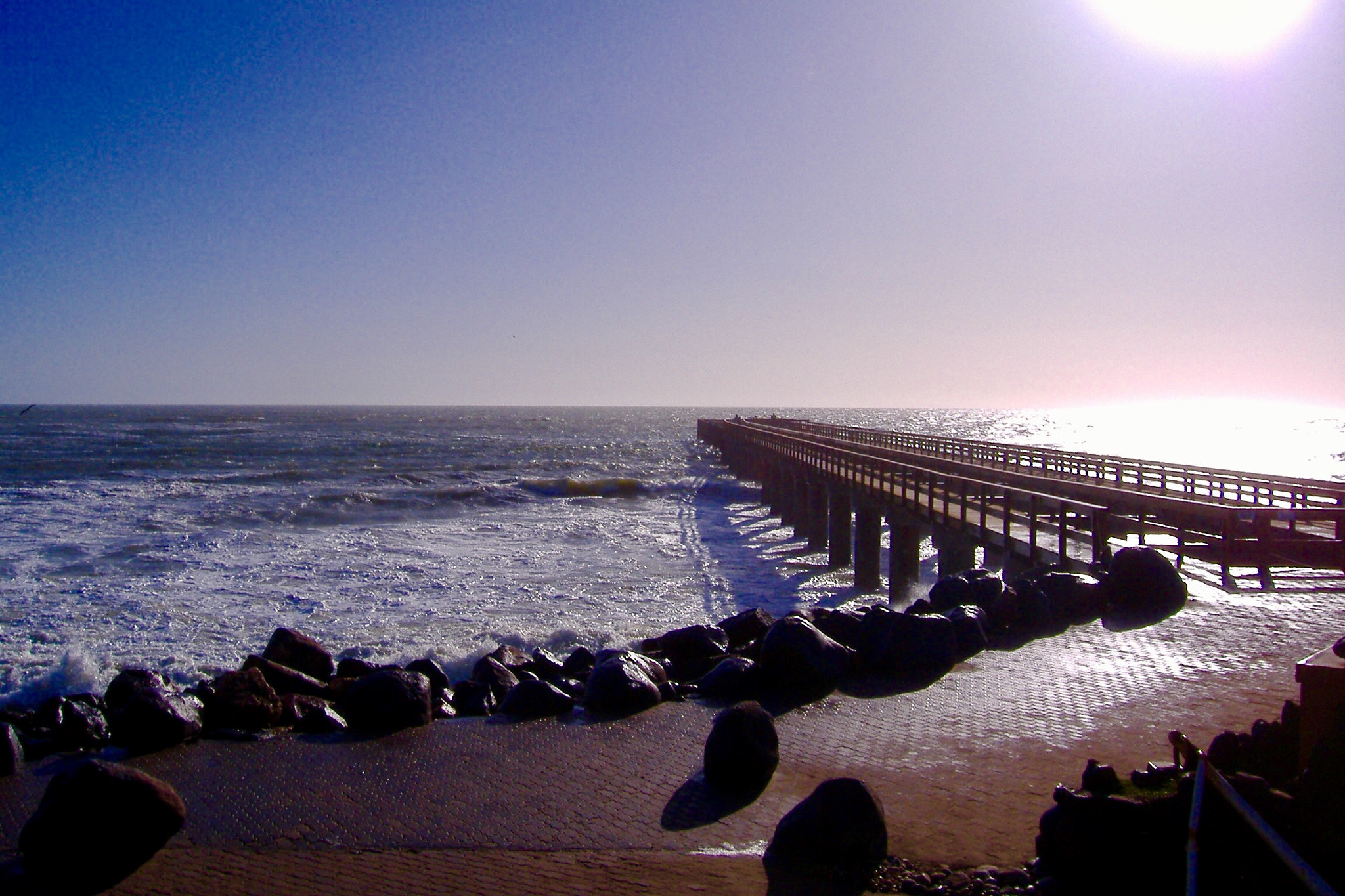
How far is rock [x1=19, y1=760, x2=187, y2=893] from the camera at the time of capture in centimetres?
507

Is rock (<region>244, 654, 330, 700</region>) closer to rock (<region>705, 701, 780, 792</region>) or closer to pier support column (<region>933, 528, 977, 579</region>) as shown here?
rock (<region>705, 701, 780, 792</region>)

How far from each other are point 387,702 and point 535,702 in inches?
45.5

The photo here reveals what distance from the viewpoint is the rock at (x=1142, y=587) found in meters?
10.3

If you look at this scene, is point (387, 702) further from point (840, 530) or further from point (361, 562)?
point (840, 530)

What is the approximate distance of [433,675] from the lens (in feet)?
30.7

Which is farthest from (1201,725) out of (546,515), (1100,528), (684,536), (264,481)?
(264,481)

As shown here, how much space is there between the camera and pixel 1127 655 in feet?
28.6

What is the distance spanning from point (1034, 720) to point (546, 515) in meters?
27.6

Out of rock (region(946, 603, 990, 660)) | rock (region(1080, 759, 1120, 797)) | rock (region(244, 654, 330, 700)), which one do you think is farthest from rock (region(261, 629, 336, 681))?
rock (region(1080, 759, 1120, 797))

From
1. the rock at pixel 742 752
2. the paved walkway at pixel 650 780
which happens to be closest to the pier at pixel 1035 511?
the paved walkway at pixel 650 780

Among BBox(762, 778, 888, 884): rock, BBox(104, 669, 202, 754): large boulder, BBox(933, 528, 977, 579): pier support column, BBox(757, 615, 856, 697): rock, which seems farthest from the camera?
BBox(933, 528, 977, 579): pier support column

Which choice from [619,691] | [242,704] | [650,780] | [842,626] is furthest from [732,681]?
[242,704]

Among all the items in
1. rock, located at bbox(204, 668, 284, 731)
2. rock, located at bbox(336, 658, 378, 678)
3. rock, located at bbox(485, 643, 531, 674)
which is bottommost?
rock, located at bbox(485, 643, 531, 674)

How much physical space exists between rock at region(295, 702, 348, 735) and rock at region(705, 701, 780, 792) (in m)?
3.12
